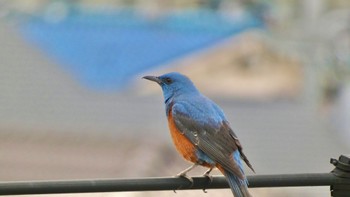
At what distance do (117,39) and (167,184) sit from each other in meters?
16.5

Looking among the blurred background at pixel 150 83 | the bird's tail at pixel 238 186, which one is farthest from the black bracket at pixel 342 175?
the blurred background at pixel 150 83

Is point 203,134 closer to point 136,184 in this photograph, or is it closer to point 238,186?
point 238,186

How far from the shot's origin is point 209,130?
282 centimetres

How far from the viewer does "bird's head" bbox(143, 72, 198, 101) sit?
122 inches

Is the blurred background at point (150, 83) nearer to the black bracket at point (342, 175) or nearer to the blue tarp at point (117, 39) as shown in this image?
the blue tarp at point (117, 39)

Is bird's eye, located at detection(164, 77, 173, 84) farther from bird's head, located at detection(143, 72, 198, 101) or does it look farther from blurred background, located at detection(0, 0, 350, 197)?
blurred background, located at detection(0, 0, 350, 197)

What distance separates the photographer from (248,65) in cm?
1633

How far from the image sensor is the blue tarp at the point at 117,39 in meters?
17.3

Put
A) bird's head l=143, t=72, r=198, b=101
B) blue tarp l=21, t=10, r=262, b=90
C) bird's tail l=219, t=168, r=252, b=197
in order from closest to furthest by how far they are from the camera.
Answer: bird's tail l=219, t=168, r=252, b=197 → bird's head l=143, t=72, r=198, b=101 → blue tarp l=21, t=10, r=262, b=90

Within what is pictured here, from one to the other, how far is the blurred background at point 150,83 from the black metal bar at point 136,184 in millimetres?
6378

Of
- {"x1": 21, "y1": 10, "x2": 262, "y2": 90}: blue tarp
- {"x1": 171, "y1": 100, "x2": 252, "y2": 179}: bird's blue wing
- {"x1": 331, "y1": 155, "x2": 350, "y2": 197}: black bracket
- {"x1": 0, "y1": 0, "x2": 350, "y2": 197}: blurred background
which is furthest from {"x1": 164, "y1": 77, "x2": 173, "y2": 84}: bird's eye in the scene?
{"x1": 21, "y1": 10, "x2": 262, "y2": 90}: blue tarp

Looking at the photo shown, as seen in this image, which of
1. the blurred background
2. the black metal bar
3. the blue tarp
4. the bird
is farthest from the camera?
the blue tarp

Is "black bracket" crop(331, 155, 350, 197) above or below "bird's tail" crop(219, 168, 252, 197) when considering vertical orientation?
above

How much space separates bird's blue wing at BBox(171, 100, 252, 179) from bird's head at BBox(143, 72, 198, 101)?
106 millimetres
